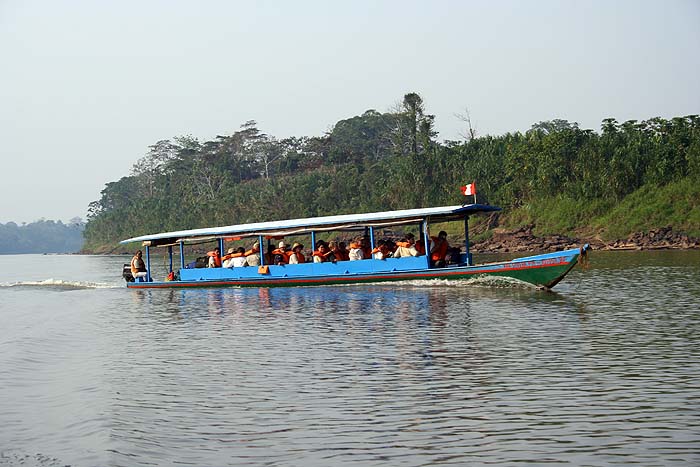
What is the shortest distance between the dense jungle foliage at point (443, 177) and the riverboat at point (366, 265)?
20.0m

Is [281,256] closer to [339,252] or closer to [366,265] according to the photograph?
[339,252]

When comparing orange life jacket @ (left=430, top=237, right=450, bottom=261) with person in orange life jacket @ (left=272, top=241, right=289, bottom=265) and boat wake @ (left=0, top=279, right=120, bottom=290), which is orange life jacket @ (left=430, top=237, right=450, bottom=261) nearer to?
person in orange life jacket @ (left=272, top=241, right=289, bottom=265)

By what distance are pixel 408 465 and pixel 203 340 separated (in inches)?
329

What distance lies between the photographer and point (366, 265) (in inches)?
898

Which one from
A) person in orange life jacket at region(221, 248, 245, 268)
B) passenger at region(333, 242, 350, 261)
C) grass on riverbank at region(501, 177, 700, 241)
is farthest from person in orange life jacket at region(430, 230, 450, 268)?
grass on riverbank at region(501, 177, 700, 241)

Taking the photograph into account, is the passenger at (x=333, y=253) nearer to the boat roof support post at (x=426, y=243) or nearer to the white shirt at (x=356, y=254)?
the white shirt at (x=356, y=254)

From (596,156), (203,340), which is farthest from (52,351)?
(596,156)

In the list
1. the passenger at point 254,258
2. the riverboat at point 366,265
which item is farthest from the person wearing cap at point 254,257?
the riverboat at point 366,265

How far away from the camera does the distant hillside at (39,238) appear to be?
170238mm

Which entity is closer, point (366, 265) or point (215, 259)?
point (366, 265)

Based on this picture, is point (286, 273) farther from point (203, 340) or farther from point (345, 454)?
point (345, 454)

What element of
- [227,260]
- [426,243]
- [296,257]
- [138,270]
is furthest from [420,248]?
[138,270]

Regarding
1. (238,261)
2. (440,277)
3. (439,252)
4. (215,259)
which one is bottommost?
(440,277)

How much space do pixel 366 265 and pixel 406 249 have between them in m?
1.26
